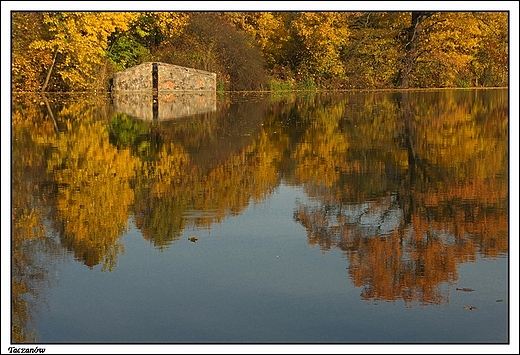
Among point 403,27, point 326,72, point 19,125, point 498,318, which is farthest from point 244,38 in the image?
point 498,318

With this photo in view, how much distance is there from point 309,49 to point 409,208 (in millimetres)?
45459

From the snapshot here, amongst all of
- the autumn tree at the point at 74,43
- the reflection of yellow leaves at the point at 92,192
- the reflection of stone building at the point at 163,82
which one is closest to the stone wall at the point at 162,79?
the reflection of stone building at the point at 163,82

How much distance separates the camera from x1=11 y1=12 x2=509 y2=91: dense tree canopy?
46.4 meters

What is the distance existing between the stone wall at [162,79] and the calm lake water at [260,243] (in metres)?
27.5

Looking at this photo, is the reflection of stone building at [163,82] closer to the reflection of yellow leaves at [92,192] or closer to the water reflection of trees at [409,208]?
the reflection of yellow leaves at [92,192]

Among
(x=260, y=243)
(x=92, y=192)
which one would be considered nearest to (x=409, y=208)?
(x=260, y=243)

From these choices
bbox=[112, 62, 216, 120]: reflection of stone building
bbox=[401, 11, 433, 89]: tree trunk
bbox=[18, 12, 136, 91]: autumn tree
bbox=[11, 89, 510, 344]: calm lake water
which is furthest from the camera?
bbox=[401, 11, 433, 89]: tree trunk

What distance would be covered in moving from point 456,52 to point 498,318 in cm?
5111

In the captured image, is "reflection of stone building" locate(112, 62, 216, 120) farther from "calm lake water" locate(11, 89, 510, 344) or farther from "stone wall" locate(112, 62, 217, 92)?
"calm lake water" locate(11, 89, 510, 344)

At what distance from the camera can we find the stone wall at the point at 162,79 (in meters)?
43.7

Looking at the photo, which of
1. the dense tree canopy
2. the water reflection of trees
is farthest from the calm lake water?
the dense tree canopy

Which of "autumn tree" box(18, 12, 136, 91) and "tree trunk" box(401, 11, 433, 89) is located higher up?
"tree trunk" box(401, 11, 433, 89)

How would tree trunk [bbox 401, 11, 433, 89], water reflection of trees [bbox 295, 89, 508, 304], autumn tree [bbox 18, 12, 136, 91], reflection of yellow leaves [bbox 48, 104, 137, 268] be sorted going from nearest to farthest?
water reflection of trees [bbox 295, 89, 508, 304] → reflection of yellow leaves [bbox 48, 104, 137, 268] → autumn tree [bbox 18, 12, 136, 91] → tree trunk [bbox 401, 11, 433, 89]

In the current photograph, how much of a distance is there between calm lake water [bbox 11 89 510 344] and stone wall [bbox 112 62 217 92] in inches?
1083
